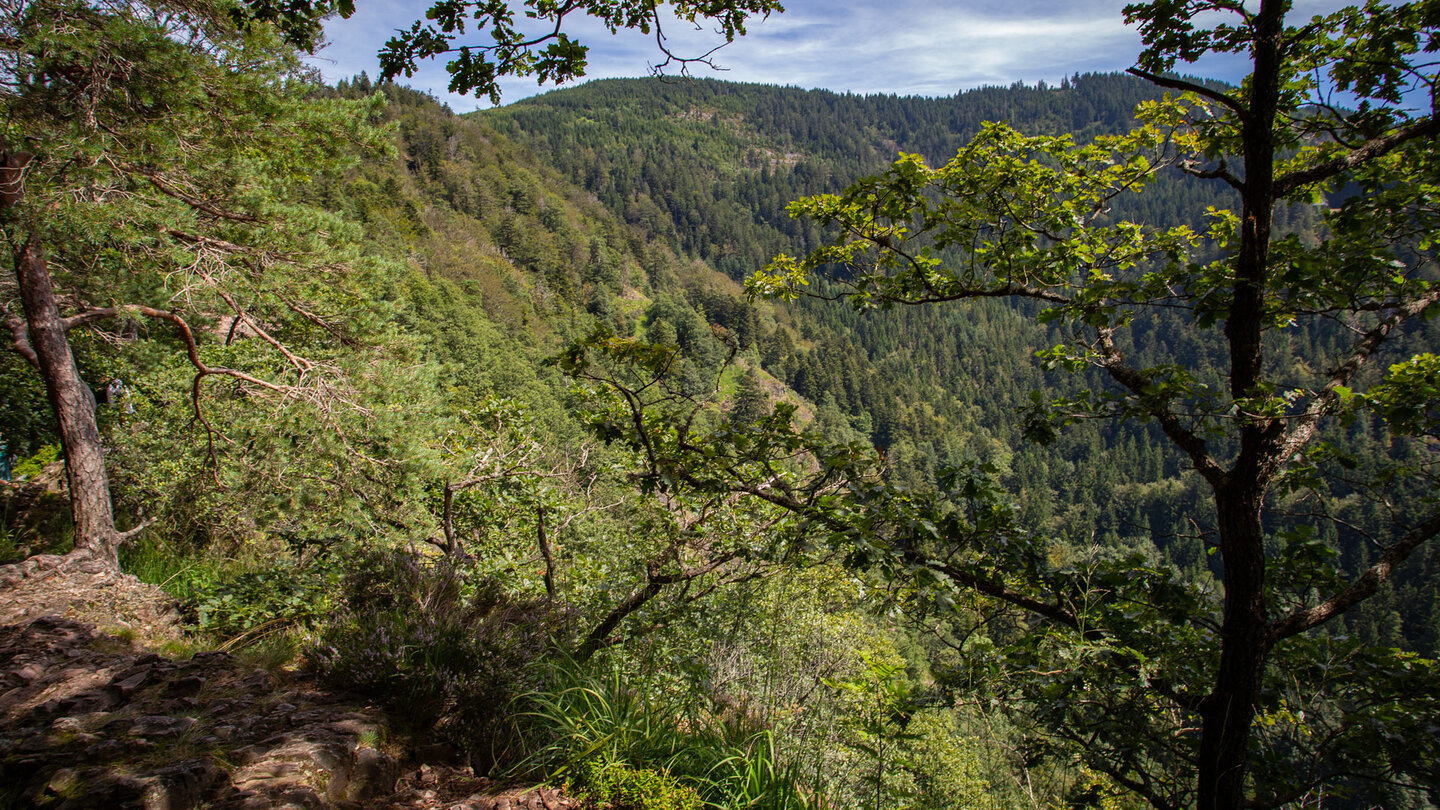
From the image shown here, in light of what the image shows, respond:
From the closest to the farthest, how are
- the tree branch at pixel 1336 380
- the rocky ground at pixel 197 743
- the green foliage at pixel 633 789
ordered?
the rocky ground at pixel 197 743 < the green foliage at pixel 633 789 < the tree branch at pixel 1336 380

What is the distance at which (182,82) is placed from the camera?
461 centimetres

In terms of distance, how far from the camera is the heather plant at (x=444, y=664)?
8.36ft

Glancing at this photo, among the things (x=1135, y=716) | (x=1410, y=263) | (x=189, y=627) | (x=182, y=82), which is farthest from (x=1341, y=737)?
(x=182, y=82)

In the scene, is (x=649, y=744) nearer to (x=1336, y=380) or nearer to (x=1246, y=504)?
(x=1246, y=504)

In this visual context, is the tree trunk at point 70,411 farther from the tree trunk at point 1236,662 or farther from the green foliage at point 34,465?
the tree trunk at point 1236,662

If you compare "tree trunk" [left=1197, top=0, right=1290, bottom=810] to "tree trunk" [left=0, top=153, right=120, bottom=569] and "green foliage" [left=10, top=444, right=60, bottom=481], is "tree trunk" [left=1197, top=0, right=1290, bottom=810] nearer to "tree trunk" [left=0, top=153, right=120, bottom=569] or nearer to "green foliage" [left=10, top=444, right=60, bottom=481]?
"tree trunk" [left=0, top=153, right=120, bottom=569]

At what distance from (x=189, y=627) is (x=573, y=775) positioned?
3.46 m

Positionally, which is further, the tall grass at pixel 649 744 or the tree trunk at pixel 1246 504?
the tree trunk at pixel 1246 504

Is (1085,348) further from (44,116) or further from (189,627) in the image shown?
(44,116)

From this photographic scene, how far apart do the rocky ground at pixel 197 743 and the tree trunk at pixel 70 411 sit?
2.03 metres

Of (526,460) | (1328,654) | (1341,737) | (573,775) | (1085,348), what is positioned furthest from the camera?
(526,460)

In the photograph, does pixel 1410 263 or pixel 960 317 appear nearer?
pixel 1410 263

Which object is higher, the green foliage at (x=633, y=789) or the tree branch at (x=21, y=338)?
the tree branch at (x=21, y=338)

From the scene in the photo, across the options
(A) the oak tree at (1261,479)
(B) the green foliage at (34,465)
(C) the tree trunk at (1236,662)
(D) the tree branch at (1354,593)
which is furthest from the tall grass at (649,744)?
(B) the green foliage at (34,465)
